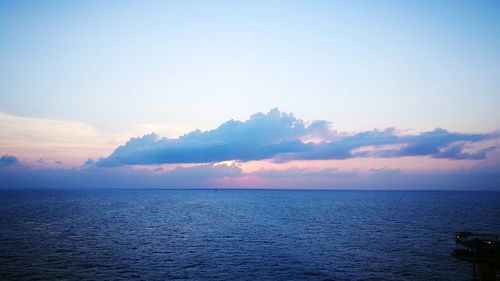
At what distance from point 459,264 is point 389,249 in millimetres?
13190

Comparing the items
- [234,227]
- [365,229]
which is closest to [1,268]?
[234,227]

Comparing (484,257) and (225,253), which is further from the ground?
(484,257)

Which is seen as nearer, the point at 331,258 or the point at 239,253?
the point at 331,258

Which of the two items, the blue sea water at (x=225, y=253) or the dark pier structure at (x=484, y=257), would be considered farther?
the blue sea water at (x=225, y=253)

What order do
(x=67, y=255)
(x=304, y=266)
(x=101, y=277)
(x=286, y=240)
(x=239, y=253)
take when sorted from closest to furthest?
(x=101, y=277)
(x=304, y=266)
(x=67, y=255)
(x=239, y=253)
(x=286, y=240)

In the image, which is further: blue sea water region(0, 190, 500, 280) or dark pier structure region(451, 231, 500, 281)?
blue sea water region(0, 190, 500, 280)

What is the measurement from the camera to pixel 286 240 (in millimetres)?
74062

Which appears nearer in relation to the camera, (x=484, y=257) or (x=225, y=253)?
(x=484, y=257)

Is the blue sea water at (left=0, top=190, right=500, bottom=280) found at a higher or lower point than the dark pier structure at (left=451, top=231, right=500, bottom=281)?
lower

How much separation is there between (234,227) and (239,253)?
36800 mm

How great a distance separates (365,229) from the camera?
3632 inches

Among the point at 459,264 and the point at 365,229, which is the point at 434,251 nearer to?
the point at 459,264

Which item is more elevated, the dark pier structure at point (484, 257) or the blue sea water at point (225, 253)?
the dark pier structure at point (484, 257)

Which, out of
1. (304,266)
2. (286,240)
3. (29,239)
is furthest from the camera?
(286,240)
